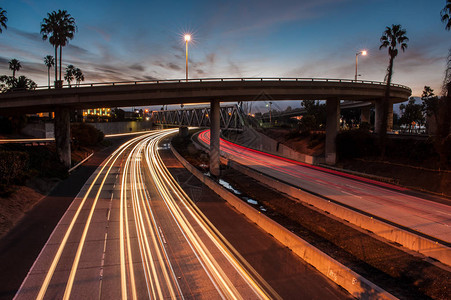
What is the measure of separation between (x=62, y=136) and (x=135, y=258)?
90.2 ft

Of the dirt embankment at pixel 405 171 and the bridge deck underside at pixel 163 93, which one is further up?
the bridge deck underside at pixel 163 93

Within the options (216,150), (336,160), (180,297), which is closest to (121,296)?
(180,297)

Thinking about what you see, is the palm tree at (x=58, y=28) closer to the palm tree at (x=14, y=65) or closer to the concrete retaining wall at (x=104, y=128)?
the concrete retaining wall at (x=104, y=128)

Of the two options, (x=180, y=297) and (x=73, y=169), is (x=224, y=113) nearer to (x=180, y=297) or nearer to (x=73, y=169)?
(x=73, y=169)

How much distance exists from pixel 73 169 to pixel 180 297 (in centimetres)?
2957

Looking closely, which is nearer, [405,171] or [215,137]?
[405,171]

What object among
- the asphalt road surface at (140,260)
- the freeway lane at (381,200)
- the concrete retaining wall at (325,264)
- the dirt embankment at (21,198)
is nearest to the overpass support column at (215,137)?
the freeway lane at (381,200)

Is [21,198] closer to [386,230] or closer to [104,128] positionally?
[386,230]

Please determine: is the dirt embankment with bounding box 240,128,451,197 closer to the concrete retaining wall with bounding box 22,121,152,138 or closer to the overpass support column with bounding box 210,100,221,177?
the overpass support column with bounding box 210,100,221,177

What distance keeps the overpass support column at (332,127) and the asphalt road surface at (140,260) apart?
26.5 metres

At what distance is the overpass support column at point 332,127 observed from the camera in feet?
126

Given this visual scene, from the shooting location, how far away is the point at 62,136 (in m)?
32.7

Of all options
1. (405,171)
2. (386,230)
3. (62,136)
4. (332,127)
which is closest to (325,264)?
(386,230)

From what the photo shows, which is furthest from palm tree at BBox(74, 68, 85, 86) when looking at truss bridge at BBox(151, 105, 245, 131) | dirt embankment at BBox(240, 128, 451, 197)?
dirt embankment at BBox(240, 128, 451, 197)
